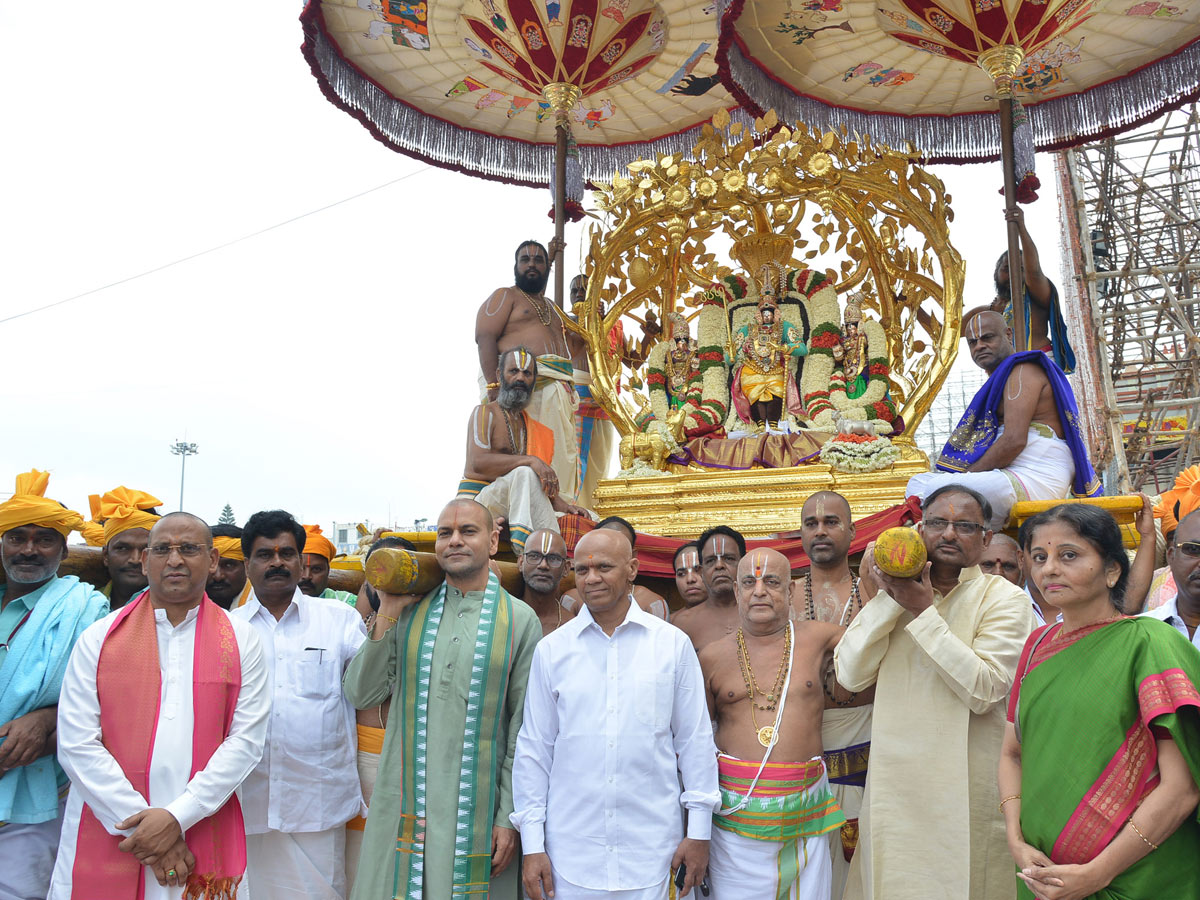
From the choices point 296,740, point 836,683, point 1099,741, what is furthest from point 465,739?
point 1099,741

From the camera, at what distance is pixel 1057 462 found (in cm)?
488

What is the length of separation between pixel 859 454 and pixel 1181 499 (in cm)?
245

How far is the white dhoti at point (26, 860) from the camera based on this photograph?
3113 millimetres

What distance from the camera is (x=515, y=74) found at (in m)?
8.15

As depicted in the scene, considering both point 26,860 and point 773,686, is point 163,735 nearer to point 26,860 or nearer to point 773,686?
point 26,860

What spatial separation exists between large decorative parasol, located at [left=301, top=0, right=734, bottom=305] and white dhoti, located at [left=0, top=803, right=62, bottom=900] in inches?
211

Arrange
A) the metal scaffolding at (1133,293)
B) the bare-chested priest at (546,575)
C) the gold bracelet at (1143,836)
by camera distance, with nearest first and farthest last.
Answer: the gold bracelet at (1143,836)
the bare-chested priest at (546,575)
the metal scaffolding at (1133,293)

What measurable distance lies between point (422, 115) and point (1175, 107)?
650 cm

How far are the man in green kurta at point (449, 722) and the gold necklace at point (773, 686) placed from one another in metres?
0.72

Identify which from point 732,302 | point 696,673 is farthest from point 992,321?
point 696,673

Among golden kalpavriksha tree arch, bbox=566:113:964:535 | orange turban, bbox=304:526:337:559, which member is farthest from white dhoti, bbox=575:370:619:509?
orange turban, bbox=304:526:337:559

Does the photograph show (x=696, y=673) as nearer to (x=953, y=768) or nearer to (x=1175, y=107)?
(x=953, y=768)

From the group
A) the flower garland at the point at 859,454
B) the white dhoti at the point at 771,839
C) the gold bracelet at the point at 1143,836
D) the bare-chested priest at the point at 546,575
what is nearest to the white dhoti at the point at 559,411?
the flower garland at the point at 859,454

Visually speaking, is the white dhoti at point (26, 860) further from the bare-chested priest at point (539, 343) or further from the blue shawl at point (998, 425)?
the blue shawl at point (998, 425)
